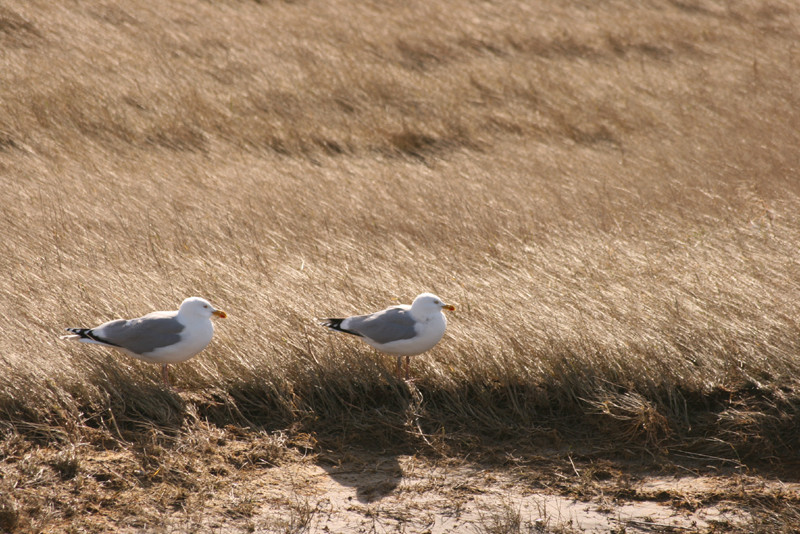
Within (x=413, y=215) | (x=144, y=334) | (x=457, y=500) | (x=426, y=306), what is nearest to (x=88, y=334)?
(x=144, y=334)

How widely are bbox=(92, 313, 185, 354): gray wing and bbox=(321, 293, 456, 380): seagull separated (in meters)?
1.17

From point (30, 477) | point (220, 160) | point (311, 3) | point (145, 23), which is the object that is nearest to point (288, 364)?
point (30, 477)

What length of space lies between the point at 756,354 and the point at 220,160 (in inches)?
319

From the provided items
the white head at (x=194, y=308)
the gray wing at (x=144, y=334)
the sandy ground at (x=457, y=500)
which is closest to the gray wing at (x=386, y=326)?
the sandy ground at (x=457, y=500)

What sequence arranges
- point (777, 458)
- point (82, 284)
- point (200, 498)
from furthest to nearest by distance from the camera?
point (82, 284) < point (777, 458) < point (200, 498)

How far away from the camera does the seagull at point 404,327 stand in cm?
543

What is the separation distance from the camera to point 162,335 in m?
5.31

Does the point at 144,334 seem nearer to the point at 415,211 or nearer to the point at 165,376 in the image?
the point at 165,376

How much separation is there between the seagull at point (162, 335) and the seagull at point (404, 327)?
3.27 ft

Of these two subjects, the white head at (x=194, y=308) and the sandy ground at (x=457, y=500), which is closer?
the sandy ground at (x=457, y=500)

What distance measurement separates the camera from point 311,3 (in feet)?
57.8

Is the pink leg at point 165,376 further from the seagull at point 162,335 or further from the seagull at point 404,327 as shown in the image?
the seagull at point 404,327

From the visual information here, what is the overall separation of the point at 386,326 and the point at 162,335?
1530 millimetres

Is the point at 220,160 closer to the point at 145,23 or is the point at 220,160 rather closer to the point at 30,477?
the point at 145,23
